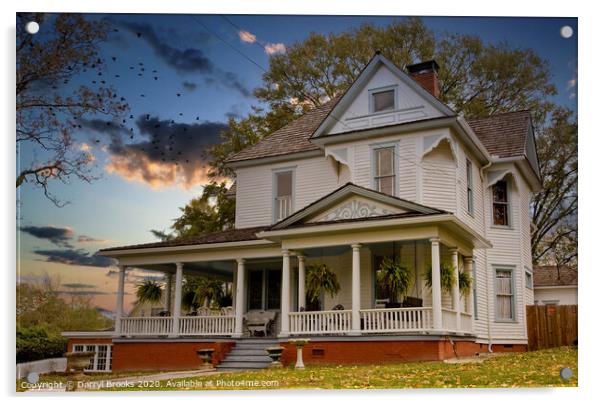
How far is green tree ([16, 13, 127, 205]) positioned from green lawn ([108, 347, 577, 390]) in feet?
14.3

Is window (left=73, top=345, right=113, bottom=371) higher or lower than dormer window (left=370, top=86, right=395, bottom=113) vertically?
lower

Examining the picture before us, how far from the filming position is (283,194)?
766 inches

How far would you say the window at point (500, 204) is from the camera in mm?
18953

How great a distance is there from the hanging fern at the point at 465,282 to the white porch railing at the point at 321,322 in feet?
9.56

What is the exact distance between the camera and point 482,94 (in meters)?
21.7

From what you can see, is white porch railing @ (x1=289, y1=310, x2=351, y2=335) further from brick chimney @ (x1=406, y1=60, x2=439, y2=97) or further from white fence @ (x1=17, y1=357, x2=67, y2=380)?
brick chimney @ (x1=406, y1=60, x2=439, y2=97)

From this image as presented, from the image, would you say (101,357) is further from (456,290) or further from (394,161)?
(456,290)

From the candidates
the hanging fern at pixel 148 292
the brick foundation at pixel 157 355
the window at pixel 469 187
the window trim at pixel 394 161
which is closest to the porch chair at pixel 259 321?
the brick foundation at pixel 157 355

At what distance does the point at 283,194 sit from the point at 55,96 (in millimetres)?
8057

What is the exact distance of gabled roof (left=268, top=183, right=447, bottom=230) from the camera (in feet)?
47.8

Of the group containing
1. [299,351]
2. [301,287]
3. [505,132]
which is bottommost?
[299,351]

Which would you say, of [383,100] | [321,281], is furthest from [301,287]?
[383,100]

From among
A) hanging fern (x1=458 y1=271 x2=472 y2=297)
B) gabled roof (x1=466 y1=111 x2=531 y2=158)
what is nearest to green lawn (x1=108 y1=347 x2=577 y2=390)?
hanging fern (x1=458 y1=271 x2=472 y2=297)

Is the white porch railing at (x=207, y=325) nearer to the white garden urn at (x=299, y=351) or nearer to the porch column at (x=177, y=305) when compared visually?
the porch column at (x=177, y=305)
